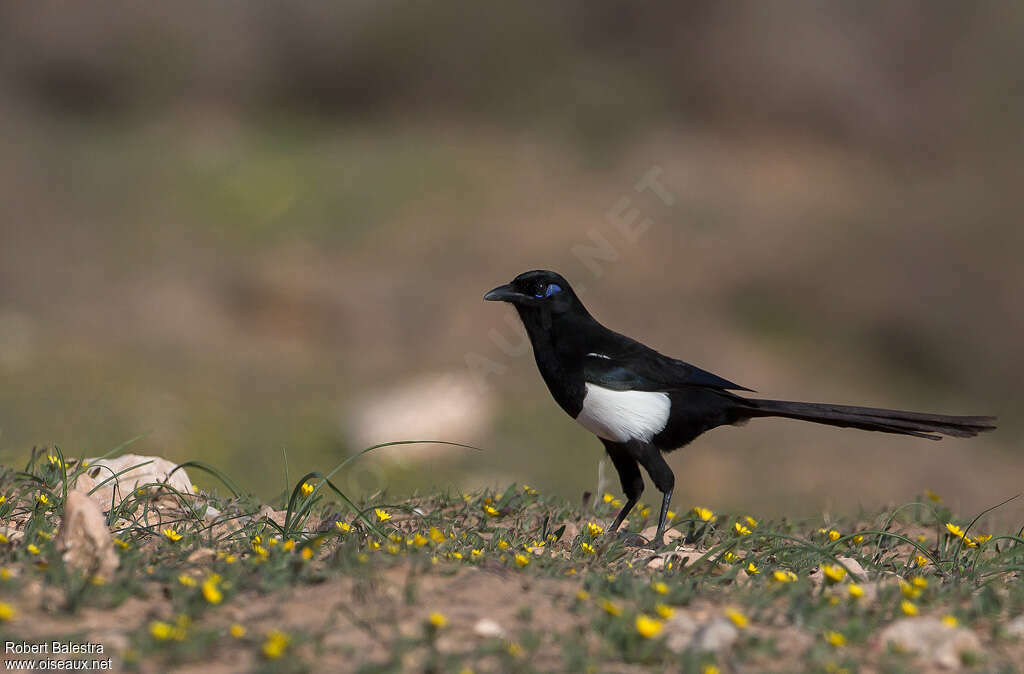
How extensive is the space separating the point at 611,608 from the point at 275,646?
817 millimetres

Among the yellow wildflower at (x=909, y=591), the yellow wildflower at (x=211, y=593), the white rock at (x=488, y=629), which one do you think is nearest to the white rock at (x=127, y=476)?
the yellow wildflower at (x=211, y=593)

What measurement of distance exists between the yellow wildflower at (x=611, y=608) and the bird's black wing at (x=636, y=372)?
1531 millimetres

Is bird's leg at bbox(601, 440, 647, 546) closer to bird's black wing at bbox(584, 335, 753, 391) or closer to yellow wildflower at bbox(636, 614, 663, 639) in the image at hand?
bird's black wing at bbox(584, 335, 753, 391)

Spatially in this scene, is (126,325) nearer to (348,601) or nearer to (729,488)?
(729,488)

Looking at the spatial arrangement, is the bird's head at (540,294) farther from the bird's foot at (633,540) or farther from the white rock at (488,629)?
the white rock at (488,629)

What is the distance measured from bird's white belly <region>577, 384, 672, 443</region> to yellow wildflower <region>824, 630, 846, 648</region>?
63.2 inches

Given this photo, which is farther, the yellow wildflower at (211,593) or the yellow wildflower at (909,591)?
the yellow wildflower at (909,591)

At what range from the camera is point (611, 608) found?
2.58 m

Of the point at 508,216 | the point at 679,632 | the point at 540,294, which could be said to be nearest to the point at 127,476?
the point at 540,294

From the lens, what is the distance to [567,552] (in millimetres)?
3604

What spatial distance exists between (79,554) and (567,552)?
158cm

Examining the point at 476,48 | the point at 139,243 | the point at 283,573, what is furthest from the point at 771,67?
the point at 283,573

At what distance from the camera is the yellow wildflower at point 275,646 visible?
7.53 ft
